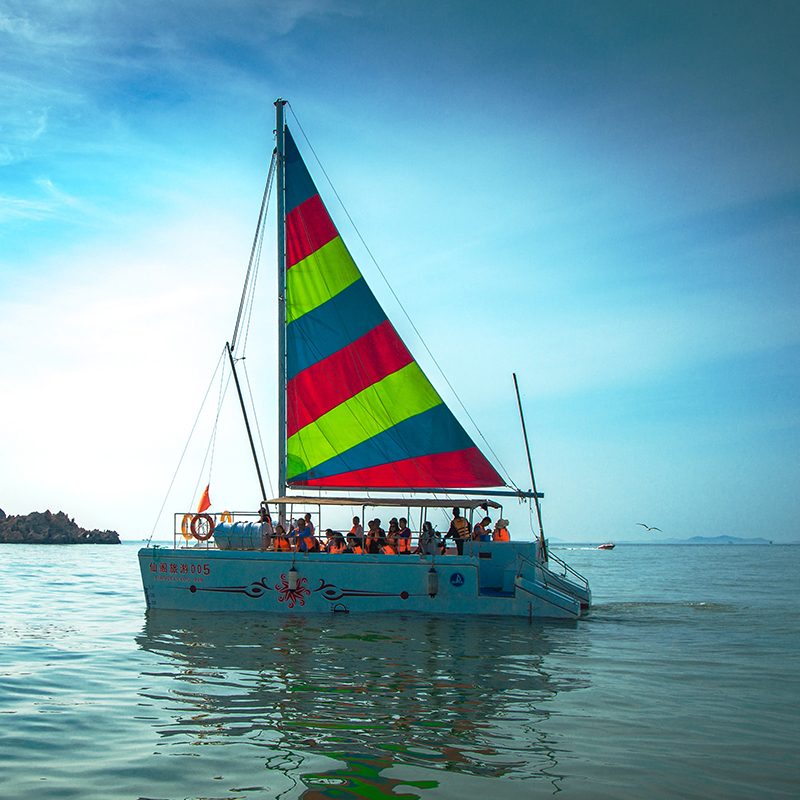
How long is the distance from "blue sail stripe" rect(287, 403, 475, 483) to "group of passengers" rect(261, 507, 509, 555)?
1.43m

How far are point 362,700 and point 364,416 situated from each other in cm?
1059

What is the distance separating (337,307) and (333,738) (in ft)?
44.1

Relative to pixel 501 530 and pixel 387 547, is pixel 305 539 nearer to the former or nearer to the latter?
pixel 387 547

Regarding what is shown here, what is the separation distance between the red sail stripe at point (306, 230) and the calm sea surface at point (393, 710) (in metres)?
9.98

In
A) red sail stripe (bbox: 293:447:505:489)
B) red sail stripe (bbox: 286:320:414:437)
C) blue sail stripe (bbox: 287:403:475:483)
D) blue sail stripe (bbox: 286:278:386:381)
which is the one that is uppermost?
blue sail stripe (bbox: 286:278:386:381)

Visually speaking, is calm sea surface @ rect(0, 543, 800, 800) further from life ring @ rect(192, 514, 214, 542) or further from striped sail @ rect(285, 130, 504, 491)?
striped sail @ rect(285, 130, 504, 491)

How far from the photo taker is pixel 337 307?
18766mm

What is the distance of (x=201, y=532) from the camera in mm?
17359

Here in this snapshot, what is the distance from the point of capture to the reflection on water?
6.10m

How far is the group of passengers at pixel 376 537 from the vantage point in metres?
16.7

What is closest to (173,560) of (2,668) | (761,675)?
(2,668)

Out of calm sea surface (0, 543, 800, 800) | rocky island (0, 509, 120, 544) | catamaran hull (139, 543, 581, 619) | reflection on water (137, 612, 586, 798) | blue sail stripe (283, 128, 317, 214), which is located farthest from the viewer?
rocky island (0, 509, 120, 544)

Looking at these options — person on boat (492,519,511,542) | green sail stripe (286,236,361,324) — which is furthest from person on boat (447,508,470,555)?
green sail stripe (286,236,361,324)

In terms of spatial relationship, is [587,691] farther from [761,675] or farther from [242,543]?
[242,543]
